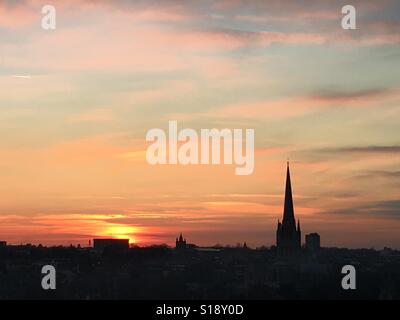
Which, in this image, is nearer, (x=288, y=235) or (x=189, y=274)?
(x=189, y=274)

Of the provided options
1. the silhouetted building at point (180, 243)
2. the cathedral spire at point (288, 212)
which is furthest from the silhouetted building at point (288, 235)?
the silhouetted building at point (180, 243)

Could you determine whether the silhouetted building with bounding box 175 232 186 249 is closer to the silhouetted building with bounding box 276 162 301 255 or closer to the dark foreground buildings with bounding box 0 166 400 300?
the dark foreground buildings with bounding box 0 166 400 300

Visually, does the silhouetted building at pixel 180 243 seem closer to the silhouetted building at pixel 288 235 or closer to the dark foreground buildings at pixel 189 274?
the dark foreground buildings at pixel 189 274

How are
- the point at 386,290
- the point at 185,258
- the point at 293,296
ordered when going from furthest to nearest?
the point at 185,258, the point at 293,296, the point at 386,290

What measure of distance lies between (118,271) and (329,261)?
18.0m

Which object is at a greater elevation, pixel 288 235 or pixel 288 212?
pixel 288 212

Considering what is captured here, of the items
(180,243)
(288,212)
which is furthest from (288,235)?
(180,243)

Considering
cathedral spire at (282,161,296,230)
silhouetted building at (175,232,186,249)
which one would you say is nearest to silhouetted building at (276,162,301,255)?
cathedral spire at (282,161,296,230)

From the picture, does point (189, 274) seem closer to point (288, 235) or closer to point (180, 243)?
point (180, 243)

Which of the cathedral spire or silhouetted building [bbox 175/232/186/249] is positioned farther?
the cathedral spire
